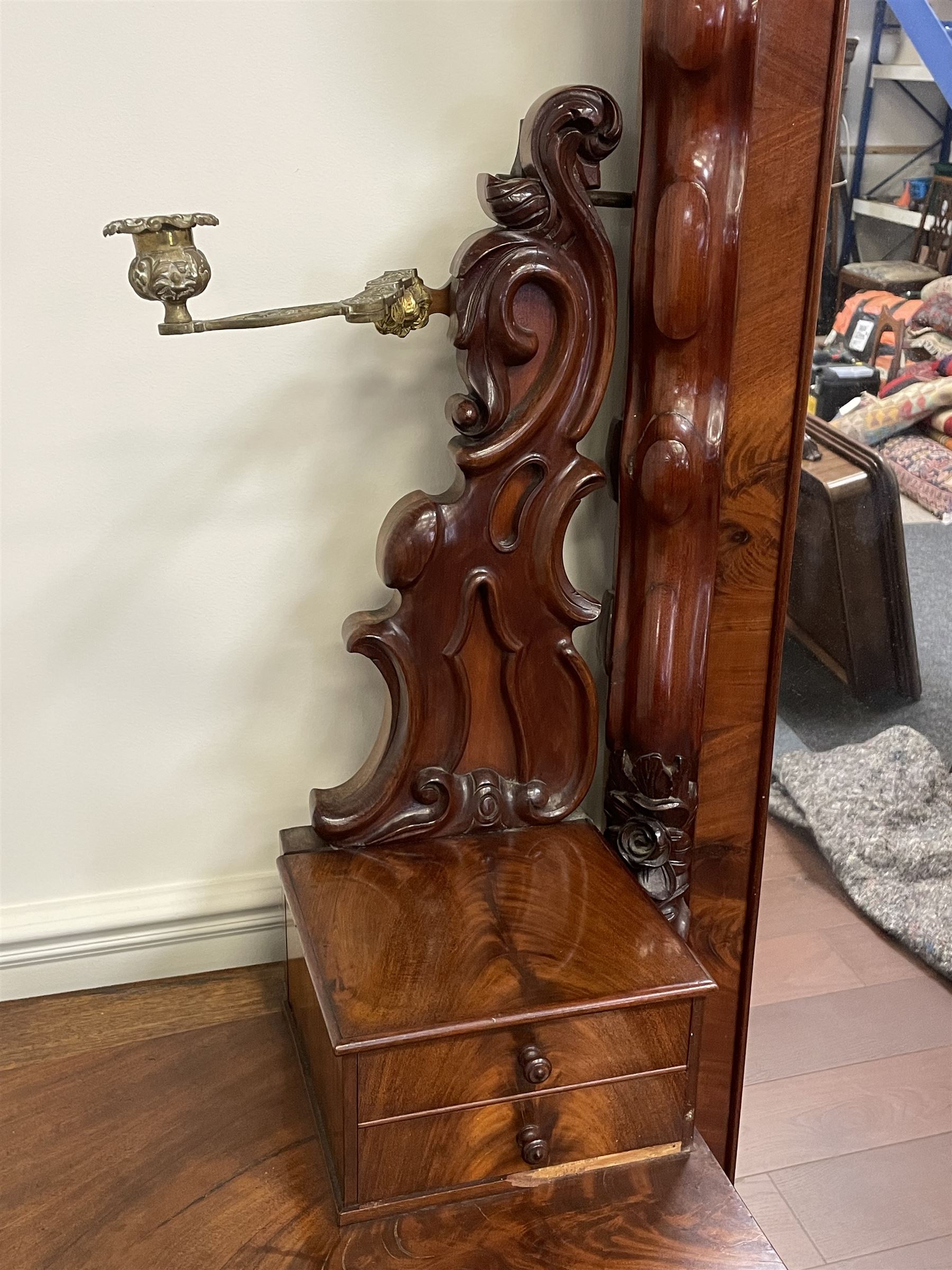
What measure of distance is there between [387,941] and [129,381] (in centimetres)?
48

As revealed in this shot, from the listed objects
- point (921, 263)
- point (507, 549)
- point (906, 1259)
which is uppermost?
point (921, 263)

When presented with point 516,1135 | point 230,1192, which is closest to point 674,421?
point 516,1135

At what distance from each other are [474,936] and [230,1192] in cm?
25

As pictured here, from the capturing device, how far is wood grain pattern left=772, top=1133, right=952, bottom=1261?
1181 millimetres

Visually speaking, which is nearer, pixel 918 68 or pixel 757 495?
pixel 918 68

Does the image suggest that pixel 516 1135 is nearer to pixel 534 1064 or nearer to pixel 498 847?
pixel 534 1064

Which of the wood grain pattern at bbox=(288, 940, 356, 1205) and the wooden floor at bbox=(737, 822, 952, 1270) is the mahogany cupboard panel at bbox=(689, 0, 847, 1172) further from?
the wood grain pattern at bbox=(288, 940, 356, 1205)

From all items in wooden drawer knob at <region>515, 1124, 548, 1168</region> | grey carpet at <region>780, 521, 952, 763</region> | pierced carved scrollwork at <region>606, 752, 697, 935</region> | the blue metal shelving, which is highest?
the blue metal shelving

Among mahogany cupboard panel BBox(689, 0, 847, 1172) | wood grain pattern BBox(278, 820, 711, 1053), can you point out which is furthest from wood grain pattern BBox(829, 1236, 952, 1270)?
wood grain pattern BBox(278, 820, 711, 1053)

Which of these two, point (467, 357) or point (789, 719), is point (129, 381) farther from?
point (789, 719)

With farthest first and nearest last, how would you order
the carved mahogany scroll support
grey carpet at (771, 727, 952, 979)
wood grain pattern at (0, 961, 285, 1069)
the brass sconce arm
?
1. grey carpet at (771, 727, 952, 979)
2. wood grain pattern at (0, 961, 285, 1069)
3. the carved mahogany scroll support
4. the brass sconce arm

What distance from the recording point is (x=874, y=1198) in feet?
3.92

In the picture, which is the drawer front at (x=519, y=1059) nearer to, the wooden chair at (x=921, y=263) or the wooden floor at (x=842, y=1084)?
the wooden floor at (x=842, y=1084)

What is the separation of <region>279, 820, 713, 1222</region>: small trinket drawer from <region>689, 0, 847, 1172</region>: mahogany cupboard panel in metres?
0.23
